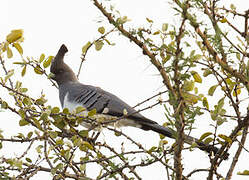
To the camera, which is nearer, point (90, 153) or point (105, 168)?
point (105, 168)

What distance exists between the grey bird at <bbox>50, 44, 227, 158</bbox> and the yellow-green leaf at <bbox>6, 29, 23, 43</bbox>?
1.47 meters

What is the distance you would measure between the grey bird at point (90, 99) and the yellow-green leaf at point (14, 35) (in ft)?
4.81

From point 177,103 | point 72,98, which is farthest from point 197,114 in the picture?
point 72,98

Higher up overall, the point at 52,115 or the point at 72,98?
the point at 72,98

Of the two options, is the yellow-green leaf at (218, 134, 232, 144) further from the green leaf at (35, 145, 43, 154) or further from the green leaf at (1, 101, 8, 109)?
the green leaf at (1, 101, 8, 109)

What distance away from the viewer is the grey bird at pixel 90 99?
13.5 ft

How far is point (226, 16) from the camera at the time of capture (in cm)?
266

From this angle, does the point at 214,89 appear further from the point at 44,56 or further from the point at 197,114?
the point at 44,56

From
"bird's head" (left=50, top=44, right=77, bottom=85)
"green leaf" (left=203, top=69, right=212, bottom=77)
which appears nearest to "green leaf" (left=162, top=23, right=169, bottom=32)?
"green leaf" (left=203, top=69, right=212, bottom=77)

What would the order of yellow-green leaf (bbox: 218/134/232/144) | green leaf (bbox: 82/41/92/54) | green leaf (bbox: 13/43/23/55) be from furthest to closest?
green leaf (bbox: 82/41/92/54), green leaf (bbox: 13/43/23/55), yellow-green leaf (bbox: 218/134/232/144)

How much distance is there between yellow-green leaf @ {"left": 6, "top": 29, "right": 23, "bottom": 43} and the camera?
8.31 feet

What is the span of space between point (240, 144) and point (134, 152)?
0.66 metres

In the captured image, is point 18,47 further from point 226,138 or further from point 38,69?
point 226,138

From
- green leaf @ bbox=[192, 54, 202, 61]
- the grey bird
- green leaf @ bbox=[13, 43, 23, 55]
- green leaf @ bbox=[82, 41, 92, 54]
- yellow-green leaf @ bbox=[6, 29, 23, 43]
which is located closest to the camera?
green leaf @ bbox=[192, 54, 202, 61]
